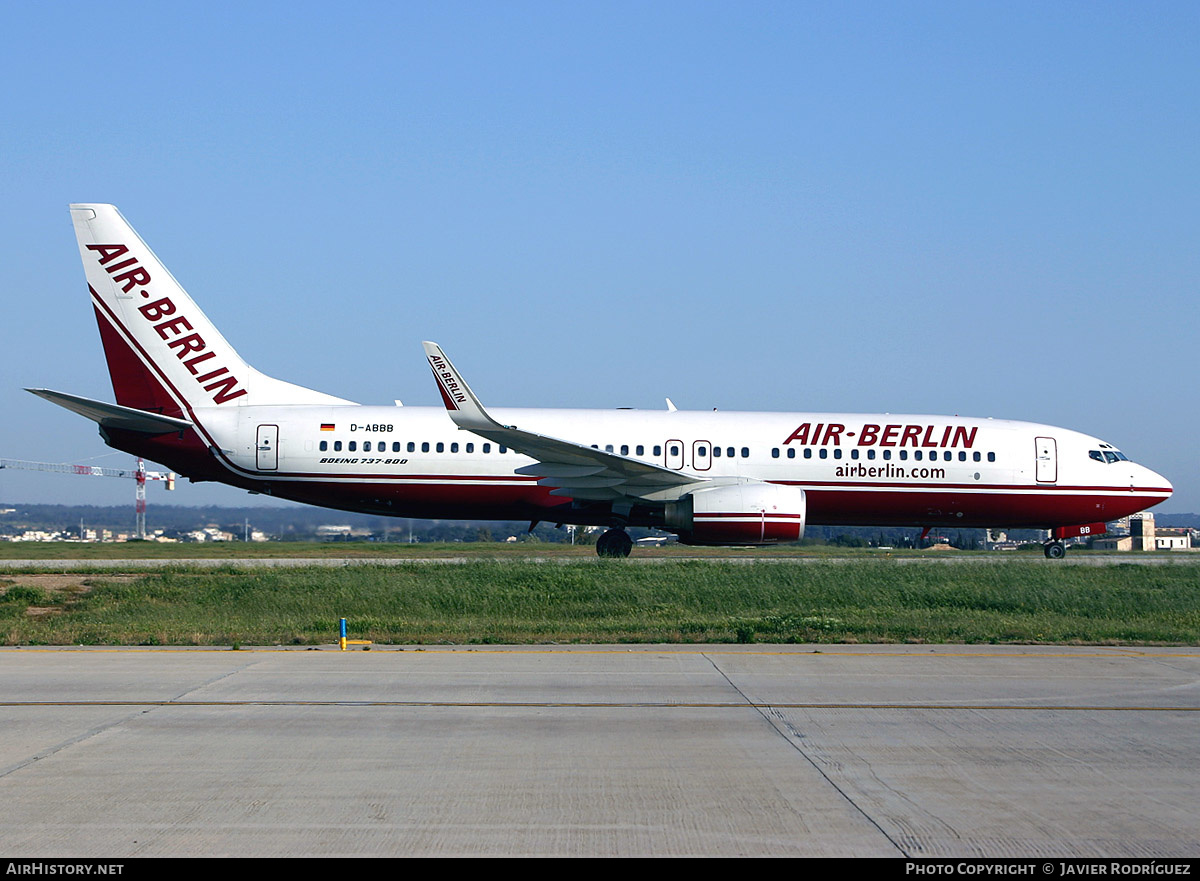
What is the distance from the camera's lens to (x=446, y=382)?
82.8ft

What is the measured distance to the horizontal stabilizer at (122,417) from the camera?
2592 cm

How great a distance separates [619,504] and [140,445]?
1191 cm

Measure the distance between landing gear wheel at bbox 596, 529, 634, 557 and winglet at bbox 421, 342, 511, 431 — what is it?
555 centimetres

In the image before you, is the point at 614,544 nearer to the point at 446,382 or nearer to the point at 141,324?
the point at 446,382

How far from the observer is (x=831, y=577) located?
2158 centimetres

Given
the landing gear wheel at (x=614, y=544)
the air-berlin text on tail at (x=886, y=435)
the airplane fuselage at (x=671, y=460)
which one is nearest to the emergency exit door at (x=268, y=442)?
the airplane fuselage at (x=671, y=460)

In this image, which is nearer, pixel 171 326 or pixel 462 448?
pixel 462 448

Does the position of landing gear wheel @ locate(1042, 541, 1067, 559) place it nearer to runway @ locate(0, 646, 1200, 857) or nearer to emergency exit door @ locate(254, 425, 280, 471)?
runway @ locate(0, 646, 1200, 857)

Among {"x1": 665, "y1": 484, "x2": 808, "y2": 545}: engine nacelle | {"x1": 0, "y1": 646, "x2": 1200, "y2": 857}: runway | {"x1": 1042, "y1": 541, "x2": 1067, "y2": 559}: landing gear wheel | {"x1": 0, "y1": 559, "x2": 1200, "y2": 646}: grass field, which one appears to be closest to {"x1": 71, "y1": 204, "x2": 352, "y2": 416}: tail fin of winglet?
{"x1": 0, "y1": 559, "x2": 1200, "y2": 646}: grass field

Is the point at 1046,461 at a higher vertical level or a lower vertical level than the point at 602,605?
higher

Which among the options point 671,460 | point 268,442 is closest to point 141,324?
point 268,442

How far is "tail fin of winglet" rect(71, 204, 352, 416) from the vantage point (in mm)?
28297

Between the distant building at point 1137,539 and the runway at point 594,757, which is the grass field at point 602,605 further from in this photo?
the distant building at point 1137,539

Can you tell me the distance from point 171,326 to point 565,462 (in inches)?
418
